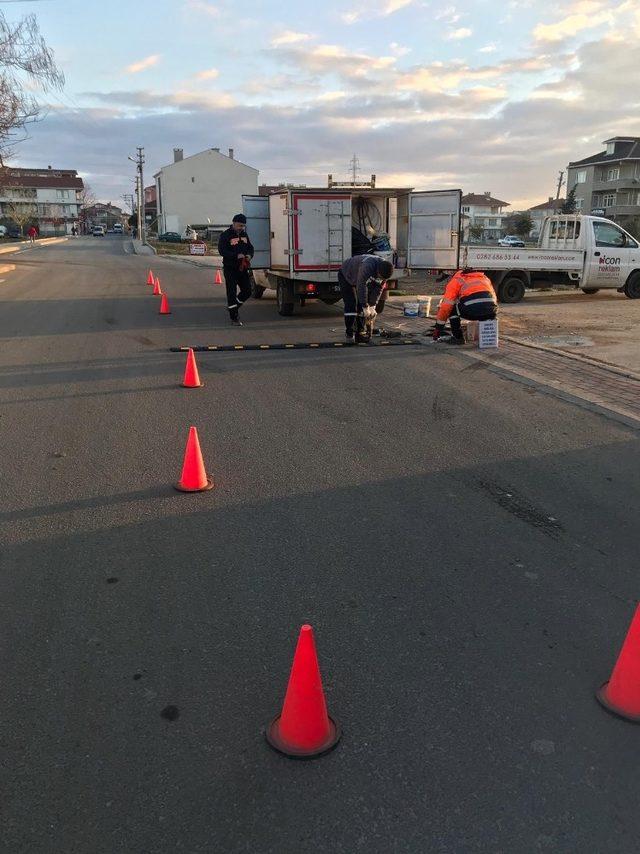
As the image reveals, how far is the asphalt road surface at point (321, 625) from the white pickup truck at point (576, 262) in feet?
37.5

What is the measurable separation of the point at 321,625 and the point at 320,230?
38.0 feet

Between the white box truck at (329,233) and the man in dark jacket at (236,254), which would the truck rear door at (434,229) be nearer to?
the white box truck at (329,233)

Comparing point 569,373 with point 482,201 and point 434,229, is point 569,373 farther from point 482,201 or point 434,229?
point 482,201

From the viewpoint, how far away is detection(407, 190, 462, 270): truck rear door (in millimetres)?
14015

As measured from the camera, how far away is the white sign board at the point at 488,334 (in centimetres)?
1096

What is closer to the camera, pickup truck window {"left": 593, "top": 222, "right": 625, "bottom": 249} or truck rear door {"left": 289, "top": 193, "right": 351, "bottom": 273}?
truck rear door {"left": 289, "top": 193, "right": 351, "bottom": 273}

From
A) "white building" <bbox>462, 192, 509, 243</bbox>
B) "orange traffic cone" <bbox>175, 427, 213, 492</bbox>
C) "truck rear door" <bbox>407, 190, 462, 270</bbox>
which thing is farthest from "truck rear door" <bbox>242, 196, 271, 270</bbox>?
"white building" <bbox>462, 192, 509, 243</bbox>

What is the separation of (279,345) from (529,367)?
13.2 feet

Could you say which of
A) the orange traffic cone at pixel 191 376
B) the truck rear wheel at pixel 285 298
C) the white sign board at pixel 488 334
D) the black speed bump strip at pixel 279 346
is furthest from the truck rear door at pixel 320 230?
the orange traffic cone at pixel 191 376

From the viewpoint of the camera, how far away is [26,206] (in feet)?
370

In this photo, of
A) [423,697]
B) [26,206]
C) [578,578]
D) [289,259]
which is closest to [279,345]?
[289,259]

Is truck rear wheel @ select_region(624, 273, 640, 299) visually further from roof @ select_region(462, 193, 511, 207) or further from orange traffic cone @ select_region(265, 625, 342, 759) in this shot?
roof @ select_region(462, 193, 511, 207)

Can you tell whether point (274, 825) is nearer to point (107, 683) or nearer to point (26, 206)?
point (107, 683)

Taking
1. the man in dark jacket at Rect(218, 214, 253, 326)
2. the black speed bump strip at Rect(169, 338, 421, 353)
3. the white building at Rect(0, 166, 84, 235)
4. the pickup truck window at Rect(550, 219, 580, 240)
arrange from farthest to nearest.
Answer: the white building at Rect(0, 166, 84, 235), the pickup truck window at Rect(550, 219, 580, 240), the man in dark jacket at Rect(218, 214, 253, 326), the black speed bump strip at Rect(169, 338, 421, 353)
